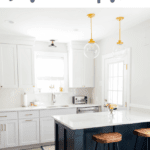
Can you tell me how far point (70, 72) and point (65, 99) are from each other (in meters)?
0.80

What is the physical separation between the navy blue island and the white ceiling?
1677 millimetres

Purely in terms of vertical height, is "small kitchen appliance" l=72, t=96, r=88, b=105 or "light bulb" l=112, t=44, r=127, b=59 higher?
"light bulb" l=112, t=44, r=127, b=59

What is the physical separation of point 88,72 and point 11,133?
2.44 meters

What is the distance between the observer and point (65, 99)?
15.7 ft

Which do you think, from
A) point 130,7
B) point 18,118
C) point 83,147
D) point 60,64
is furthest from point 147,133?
point 60,64

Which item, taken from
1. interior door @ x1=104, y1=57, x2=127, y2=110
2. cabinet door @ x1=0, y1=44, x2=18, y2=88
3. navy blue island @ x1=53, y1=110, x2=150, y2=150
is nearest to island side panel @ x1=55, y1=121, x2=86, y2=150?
navy blue island @ x1=53, y1=110, x2=150, y2=150

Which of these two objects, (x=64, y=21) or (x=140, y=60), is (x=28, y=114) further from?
(x=140, y=60)

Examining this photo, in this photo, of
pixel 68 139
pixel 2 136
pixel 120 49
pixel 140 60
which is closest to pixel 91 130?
pixel 68 139

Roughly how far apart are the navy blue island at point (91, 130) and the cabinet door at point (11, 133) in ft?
4.21

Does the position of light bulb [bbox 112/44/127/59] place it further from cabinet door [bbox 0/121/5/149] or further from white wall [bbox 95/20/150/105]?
cabinet door [bbox 0/121/5/149]

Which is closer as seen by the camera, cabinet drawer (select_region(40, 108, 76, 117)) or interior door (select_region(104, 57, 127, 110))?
interior door (select_region(104, 57, 127, 110))

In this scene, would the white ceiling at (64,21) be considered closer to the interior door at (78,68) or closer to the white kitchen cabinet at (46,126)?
the interior door at (78,68)

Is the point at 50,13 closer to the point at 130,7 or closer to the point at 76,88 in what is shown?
the point at 130,7

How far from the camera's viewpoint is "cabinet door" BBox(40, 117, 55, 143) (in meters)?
3.93
